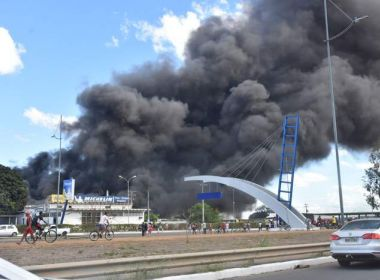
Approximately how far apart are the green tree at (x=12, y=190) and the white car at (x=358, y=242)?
251 feet

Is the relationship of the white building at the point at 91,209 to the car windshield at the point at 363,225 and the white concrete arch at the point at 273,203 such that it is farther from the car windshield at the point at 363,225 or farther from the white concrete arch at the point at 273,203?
the car windshield at the point at 363,225

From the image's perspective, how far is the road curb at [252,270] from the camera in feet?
33.8

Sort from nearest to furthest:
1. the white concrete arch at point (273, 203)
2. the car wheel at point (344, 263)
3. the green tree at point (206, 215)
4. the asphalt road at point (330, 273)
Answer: the asphalt road at point (330, 273) < the car wheel at point (344, 263) < the white concrete arch at point (273, 203) < the green tree at point (206, 215)

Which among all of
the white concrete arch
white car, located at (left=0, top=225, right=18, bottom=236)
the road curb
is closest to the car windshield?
the road curb

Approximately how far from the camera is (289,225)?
58.1 metres

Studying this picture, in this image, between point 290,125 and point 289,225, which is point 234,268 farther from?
point 290,125

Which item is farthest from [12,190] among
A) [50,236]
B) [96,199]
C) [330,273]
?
[330,273]

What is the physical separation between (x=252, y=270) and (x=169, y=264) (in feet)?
7.40

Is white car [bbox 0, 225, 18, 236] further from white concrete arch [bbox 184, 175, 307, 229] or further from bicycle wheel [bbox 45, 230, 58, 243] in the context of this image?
white concrete arch [bbox 184, 175, 307, 229]

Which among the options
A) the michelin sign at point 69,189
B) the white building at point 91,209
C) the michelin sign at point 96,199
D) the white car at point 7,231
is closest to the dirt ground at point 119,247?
the white car at point 7,231

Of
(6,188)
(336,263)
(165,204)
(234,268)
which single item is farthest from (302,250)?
(165,204)

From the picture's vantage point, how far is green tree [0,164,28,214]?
3258 inches

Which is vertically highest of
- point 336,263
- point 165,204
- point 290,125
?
point 290,125

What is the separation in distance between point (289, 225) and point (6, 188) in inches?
2054
